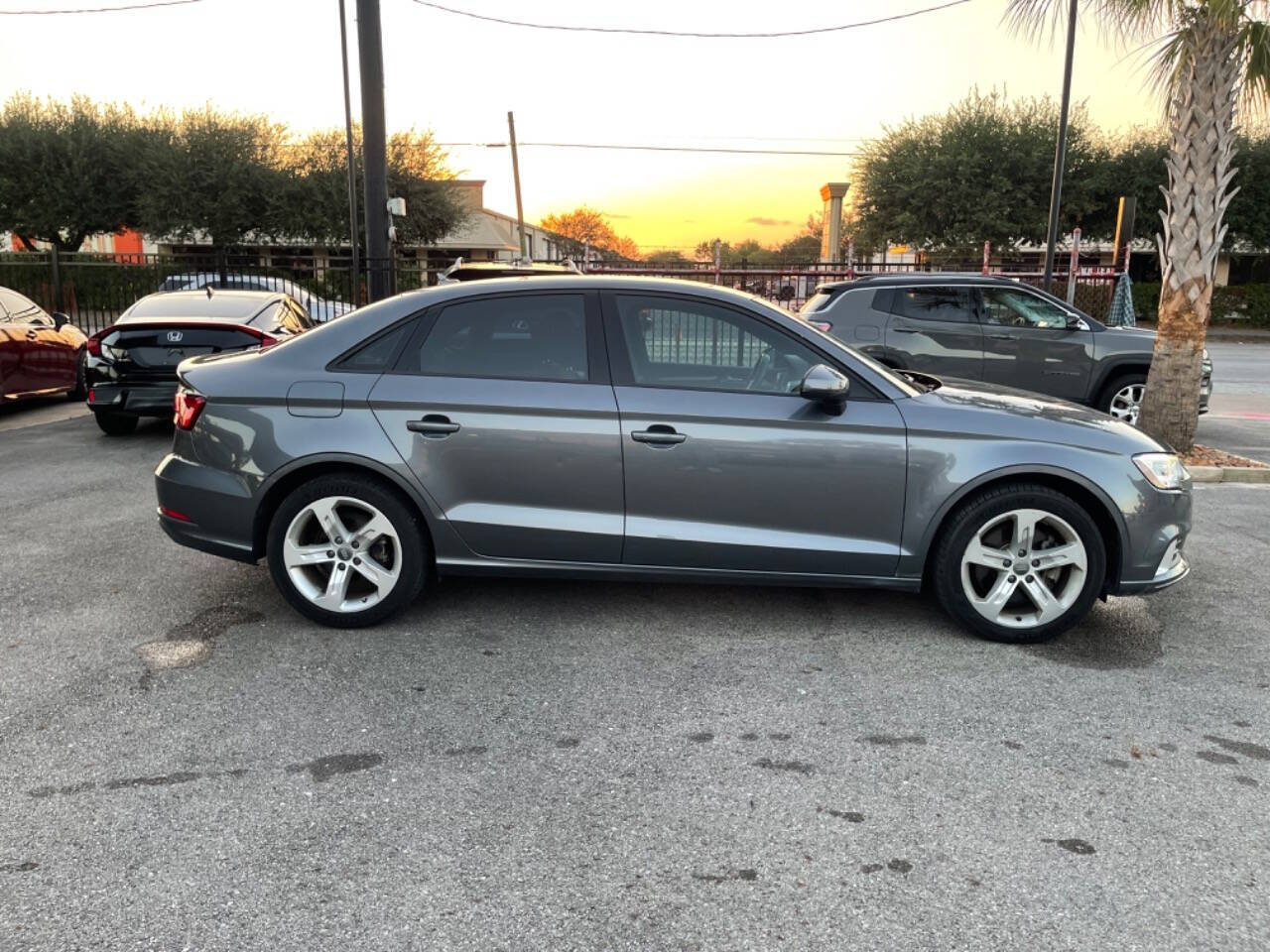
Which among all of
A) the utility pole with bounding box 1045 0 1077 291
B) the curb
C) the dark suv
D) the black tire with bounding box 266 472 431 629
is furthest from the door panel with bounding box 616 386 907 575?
the utility pole with bounding box 1045 0 1077 291

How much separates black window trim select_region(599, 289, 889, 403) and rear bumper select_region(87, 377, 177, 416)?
6129 millimetres

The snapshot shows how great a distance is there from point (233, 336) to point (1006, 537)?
287 inches

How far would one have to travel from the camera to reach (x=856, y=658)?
13.9ft

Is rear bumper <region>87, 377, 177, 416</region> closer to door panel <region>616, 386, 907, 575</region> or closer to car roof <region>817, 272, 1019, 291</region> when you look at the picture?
door panel <region>616, 386, 907, 575</region>

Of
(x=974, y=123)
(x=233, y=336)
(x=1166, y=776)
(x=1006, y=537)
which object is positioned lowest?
(x=1166, y=776)

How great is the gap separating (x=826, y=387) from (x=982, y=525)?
998mm

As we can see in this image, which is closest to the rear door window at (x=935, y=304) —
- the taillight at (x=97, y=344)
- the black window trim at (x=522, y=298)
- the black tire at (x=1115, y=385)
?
the black tire at (x=1115, y=385)

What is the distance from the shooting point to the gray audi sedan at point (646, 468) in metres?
4.29

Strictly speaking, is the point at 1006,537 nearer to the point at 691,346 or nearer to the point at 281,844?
the point at 691,346

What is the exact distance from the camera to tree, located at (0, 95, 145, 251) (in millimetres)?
33406

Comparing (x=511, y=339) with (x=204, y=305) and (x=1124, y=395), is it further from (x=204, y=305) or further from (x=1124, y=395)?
(x=1124, y=395)

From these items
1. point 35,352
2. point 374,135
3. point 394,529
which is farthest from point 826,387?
point 35,352

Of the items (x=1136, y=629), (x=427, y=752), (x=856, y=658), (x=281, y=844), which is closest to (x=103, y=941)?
(x=281, y=844)

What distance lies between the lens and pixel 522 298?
14.8 feet
